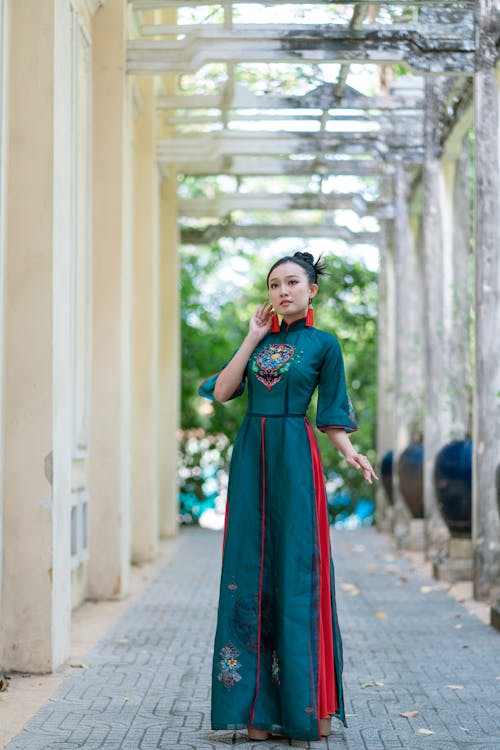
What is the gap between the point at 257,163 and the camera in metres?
13.2

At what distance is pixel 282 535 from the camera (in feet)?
13.9

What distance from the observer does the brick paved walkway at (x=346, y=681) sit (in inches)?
171

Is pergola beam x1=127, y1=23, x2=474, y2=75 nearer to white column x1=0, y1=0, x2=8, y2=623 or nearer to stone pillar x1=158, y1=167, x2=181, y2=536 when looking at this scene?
white column x1=0, y1=0, x2=8, y2=623

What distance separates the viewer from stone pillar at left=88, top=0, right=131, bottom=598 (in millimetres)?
8422

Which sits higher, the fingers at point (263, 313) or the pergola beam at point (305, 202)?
the pergola beam at point (305, 202)

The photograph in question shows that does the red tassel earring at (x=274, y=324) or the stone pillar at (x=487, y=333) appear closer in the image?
the red tassel earring at (x=274, y=324)

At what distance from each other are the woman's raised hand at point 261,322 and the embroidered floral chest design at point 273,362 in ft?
0.21

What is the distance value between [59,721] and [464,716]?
1575mm

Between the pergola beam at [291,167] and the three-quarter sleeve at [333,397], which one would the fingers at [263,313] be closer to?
the three-quarter sleeve at [333,397]

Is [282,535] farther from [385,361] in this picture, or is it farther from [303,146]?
[385,361]

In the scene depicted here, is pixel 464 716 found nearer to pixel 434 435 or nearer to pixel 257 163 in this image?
pixel 434 435

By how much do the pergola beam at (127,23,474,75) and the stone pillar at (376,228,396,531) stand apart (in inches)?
267

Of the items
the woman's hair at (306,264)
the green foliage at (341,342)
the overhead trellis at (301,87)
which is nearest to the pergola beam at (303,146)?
the overhead trellis at (301,87)

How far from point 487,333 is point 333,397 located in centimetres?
417
